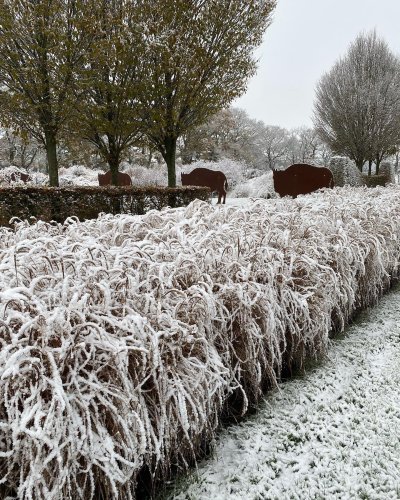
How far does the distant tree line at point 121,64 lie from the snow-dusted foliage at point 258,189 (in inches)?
184

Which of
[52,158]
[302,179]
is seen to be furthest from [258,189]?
[52,158]

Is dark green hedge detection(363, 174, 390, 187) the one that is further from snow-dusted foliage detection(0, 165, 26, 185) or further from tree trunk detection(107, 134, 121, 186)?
snow-dusted foliage detection(0, 165, 26, 185)

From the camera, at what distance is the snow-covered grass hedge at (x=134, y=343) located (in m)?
1.15

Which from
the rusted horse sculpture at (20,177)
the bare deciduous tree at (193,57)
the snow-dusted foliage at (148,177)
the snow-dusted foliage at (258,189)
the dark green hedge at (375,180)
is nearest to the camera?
the bare deciduous tree at (193,57)

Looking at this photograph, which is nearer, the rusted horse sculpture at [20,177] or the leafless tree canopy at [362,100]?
the rusted horse sculpture at [20,177]

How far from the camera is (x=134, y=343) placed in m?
1.38

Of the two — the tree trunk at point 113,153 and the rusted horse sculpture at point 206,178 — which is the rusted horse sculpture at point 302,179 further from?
the tree trunk at point 113,153

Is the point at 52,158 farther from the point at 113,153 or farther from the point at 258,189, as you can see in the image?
the point at 258,189

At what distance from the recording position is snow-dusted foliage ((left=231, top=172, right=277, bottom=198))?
13.9 metres

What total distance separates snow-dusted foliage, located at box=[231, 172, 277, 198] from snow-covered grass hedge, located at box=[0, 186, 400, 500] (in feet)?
35.8

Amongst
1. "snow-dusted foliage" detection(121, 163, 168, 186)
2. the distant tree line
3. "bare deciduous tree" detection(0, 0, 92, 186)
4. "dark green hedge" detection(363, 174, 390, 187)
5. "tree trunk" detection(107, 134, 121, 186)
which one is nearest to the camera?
"bare deciduous tree" detection(0, 0, 92, 186)

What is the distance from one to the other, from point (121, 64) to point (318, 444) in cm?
822

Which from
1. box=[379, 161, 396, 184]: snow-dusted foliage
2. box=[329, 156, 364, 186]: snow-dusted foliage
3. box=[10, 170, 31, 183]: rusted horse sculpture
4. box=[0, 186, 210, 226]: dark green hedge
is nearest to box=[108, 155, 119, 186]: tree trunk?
box=[0, 186, 210, 226]: dark green hedge

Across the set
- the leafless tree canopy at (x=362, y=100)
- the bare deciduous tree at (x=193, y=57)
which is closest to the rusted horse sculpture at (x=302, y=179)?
the bare deciduous tree at (x=193, y=57)
